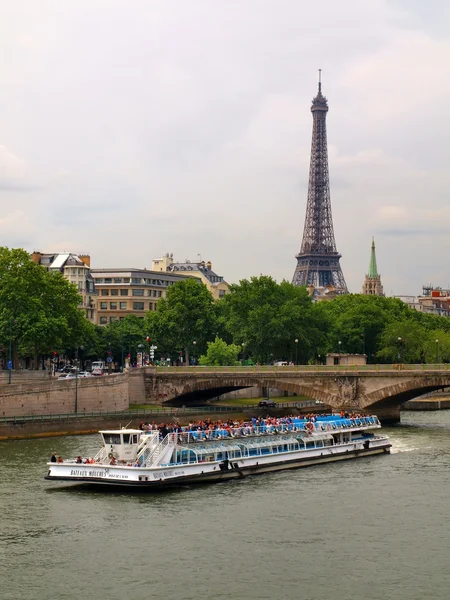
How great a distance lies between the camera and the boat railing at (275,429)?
201 feet

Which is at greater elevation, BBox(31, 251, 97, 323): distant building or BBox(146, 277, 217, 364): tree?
BBox(31, 251, 97, 323): distant building

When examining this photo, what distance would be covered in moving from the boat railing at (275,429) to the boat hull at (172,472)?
2.39 meters

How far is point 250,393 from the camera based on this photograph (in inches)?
4788

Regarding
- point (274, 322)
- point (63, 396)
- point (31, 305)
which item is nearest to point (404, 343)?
point (274, 322)

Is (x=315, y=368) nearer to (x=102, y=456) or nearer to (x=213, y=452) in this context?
(x=213, y=452)

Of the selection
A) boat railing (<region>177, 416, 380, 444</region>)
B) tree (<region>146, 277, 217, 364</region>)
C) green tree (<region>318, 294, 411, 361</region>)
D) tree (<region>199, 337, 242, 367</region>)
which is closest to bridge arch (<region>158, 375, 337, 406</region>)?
boat railing (<region>177, 416, 380, 444</region>)

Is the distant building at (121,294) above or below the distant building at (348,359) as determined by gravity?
above

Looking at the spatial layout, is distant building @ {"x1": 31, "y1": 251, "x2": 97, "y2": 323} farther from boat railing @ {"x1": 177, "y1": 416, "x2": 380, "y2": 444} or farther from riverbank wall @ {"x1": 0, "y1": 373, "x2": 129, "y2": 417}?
boat railing @ {"x1": 177, "y1": 416, "x2": 380, "y2": 444}

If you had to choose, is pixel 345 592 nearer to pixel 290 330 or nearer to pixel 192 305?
pixel 290 330

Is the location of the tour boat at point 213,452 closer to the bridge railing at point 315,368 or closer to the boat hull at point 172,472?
the boat hull at point 172,472

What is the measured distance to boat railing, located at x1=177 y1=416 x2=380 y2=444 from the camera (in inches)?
2416

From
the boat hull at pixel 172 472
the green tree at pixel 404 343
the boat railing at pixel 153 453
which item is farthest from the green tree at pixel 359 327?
the boat railing at pixel 153 453

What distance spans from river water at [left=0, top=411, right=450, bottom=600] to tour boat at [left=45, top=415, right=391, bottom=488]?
1.07 m

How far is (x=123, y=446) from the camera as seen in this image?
188 ft
